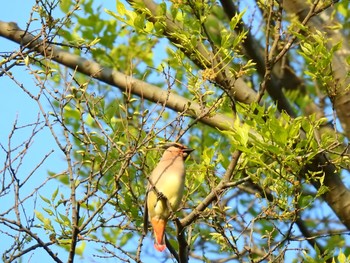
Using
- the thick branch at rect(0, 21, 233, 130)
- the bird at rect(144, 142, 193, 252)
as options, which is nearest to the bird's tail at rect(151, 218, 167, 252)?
the bird at rect(144, 142, 193, 252)

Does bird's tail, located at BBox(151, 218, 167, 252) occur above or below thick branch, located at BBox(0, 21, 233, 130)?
below

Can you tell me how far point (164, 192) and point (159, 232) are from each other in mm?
330

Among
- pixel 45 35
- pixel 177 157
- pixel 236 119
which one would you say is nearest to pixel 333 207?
pixel 177 157

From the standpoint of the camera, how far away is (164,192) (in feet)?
20.7

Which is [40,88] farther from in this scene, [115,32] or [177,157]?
[115,32]

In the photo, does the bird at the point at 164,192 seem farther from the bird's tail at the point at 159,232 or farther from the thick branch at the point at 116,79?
the thick branch at the point at 116,79

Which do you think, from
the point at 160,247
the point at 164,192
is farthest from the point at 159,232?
the point at 164,192

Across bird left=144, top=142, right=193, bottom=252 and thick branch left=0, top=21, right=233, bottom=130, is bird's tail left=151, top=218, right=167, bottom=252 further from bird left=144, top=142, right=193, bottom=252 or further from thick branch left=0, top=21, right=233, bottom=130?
thick branch left=0, top=21, right=233, bottom=130

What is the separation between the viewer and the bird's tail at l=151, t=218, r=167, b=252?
6.02m

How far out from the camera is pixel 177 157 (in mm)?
6434

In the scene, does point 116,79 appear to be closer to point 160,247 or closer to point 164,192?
point 164,192

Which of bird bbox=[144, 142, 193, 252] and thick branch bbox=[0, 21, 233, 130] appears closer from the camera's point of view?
bird bbox=[144, 142, 193, 252]

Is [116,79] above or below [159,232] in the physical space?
above

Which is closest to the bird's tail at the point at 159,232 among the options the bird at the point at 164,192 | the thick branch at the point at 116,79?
the bird at the point at 164,192
